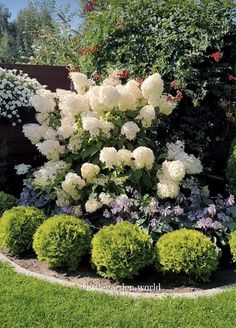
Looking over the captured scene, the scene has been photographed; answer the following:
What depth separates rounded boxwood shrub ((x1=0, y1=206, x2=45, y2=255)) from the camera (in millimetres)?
4242

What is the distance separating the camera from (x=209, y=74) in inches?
214

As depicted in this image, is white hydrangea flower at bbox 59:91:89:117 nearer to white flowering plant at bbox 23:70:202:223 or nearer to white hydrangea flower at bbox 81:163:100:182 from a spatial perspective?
white flowering plant at bbox 23:70:202:223

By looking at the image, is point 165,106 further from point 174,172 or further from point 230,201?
point 230,201

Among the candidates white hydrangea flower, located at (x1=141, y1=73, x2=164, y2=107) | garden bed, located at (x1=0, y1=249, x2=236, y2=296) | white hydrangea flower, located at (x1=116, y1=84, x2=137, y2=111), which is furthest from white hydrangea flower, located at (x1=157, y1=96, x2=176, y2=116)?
garden bed, located at (x1=0, y1=249, x2=236, y2=296)

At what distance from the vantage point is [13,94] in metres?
6.18

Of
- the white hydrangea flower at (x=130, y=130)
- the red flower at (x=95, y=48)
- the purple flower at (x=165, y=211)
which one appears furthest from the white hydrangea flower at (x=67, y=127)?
the purple flower at (x=165, y=211)

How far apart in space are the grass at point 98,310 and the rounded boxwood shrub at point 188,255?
0.85 feet

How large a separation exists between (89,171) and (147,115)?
→ 75 centimetres

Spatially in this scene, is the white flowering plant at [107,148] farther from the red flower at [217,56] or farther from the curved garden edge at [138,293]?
the curved garden edge at [138,293]

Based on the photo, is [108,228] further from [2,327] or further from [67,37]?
[67,37]

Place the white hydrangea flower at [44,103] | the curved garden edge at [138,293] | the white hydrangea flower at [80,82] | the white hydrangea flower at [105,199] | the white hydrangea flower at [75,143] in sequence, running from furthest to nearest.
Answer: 1. the white hydrangea flower at [44,103]
2. the white hydrangea flower at [80,82]
3. the white hydrangea flower at [75,143]
4. the white hydrangea flower at [105,199]
5. the curved garden edge at [138,293]

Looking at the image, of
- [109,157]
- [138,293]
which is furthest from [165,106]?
[138,293]

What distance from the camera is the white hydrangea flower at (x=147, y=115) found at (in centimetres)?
479

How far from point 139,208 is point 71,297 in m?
1.22
